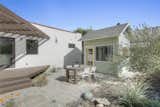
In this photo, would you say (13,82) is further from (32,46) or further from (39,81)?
(32,46)

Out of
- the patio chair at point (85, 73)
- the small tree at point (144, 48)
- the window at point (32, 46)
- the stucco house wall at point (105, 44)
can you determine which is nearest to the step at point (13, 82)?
the patio chair at point (85, 73)

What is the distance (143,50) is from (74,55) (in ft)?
35.4

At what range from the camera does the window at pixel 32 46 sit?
34.6 feet

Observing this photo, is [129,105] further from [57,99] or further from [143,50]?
[143,50]

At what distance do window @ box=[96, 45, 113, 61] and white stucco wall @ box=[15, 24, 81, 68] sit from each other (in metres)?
4.76

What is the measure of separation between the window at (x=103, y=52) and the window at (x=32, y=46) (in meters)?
6.22

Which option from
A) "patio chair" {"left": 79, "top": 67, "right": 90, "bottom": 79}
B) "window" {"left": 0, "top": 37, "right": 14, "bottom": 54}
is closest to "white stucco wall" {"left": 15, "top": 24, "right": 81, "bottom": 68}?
"window" {"left": 0, "top": 37, "right": 14, "bottom": 54}

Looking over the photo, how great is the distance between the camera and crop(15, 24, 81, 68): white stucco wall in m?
10.9

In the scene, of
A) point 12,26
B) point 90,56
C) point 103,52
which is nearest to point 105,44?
point 103,52

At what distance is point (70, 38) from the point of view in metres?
15.9

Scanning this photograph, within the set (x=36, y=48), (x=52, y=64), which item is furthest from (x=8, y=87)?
(x=52, y=64)

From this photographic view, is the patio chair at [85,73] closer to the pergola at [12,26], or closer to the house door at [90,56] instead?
the house door at [90,56]

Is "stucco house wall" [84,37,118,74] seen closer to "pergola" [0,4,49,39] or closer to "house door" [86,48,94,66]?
"house door" [86,48,94,66]

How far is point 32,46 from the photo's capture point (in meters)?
10.9
